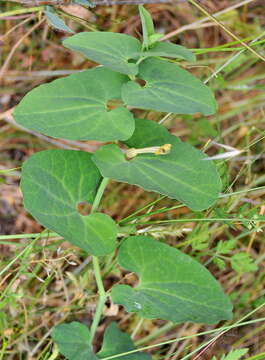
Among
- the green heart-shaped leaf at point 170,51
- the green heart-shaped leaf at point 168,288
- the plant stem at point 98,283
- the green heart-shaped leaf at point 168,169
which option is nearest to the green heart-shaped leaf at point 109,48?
the green heart-shaped leaf at point 170,51

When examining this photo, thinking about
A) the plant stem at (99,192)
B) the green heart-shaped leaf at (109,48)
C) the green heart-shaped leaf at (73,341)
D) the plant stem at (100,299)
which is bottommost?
the green heart-shaped leaf at (73,341)

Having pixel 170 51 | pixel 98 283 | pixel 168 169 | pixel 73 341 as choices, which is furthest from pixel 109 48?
pixel 73 341

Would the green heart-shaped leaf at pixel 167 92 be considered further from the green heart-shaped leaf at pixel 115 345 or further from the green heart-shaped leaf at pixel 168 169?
the green heart-shaped leaf at pixel 115 345

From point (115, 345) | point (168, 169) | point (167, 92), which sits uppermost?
point (167, 92)

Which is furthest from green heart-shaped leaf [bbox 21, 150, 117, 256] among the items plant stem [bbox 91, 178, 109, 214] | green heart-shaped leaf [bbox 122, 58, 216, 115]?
green heart-shaped leaf [bbox 122, 58, 216, 115]

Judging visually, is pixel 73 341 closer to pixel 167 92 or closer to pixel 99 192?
pixel 99 192

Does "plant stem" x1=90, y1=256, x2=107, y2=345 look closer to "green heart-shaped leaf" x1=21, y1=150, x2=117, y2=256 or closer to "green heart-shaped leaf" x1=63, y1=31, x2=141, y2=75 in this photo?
"green heart-shaped leaf" x1=21, y1=150, x2=117, y2=256

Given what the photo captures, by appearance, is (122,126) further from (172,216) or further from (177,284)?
(172,216)
